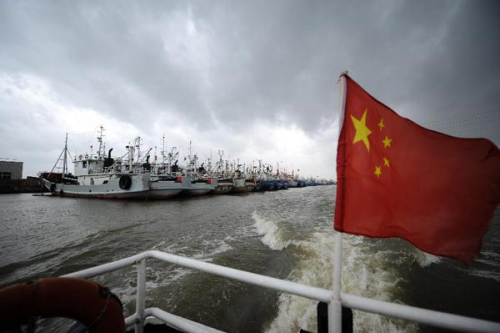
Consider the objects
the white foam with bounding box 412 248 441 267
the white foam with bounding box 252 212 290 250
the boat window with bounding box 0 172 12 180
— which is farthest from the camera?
the boat window with bounding box 0 172 12 180

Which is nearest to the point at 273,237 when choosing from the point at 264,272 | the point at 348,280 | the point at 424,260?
the point at 264,272

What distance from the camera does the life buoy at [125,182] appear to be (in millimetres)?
28609

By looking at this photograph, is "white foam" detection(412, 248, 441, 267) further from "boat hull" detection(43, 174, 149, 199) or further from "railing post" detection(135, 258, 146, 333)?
"boat hull" detection(43, 174, 149, 199)

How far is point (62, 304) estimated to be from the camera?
1391 millimetres

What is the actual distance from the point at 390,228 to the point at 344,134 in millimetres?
1002

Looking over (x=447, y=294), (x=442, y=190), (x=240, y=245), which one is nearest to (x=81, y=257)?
(x=240, y=245)

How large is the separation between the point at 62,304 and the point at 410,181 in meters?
3.11

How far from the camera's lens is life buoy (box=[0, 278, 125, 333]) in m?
1.18

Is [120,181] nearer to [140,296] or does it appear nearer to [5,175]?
[140,296]

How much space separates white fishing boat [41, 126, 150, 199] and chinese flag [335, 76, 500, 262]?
30.9 m

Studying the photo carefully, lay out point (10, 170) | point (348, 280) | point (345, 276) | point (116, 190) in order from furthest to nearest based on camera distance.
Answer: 1. point (10, 170)
2. point (116, 190)
3. point (345, 276)
4. point (348, 280)

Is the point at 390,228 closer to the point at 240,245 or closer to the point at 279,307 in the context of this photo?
the point at 279,307

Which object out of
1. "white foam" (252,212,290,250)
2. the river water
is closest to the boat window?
the river water

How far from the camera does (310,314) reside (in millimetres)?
4363
